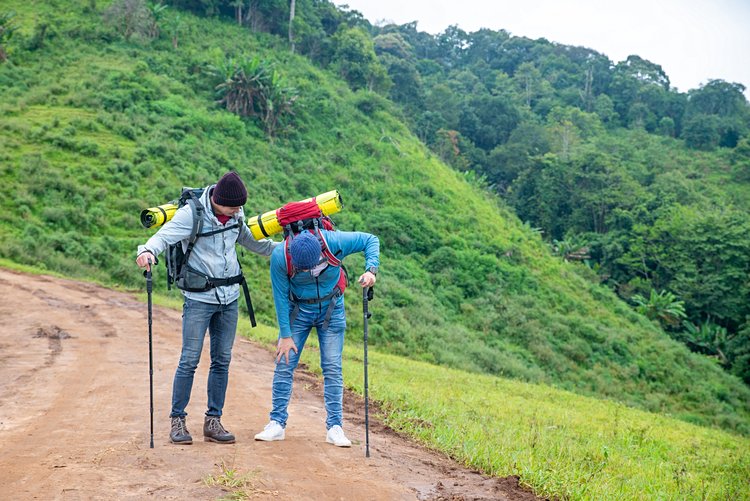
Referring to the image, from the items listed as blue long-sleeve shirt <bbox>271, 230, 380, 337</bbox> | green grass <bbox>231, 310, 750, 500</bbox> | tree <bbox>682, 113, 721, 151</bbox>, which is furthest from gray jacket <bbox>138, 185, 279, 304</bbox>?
tree <bbox>682, 113, 721, 151</bbox>

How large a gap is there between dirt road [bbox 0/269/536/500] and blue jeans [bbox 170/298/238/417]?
362mm

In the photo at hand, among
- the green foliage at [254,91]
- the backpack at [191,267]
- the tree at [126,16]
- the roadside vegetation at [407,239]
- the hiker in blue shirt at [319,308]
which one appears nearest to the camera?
the backpack at [191,267]

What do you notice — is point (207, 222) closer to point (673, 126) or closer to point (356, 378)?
point (356, 378)

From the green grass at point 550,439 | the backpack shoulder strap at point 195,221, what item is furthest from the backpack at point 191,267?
the green grass at point 550,439

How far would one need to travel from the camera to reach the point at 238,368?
10039 millimetres

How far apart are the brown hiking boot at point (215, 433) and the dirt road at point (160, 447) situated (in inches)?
3.1

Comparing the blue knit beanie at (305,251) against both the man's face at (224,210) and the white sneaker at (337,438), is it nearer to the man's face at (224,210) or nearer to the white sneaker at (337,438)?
the man's face at (224,210)

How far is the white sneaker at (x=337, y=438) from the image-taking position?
557 cm

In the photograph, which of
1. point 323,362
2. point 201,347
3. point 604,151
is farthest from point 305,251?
point 604,151

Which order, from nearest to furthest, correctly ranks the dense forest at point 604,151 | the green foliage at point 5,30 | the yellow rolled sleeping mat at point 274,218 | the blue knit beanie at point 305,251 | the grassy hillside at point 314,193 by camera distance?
the blue knit beanie at point 305,251 < the yellow rolled sleeping mat at point 274,218 < the grassy hillside at point 314,193 < the green foliage at point 5,30 < the dense forest at point 604,151

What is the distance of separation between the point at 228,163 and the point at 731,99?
2598 inches

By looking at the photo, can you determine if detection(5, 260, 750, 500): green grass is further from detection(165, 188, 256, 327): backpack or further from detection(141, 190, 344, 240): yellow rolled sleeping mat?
detection(141, 190, 344, 240): yellow rolled sleeping mat

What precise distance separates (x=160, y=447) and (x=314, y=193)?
29107mm

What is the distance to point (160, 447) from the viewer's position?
5.10 meters
